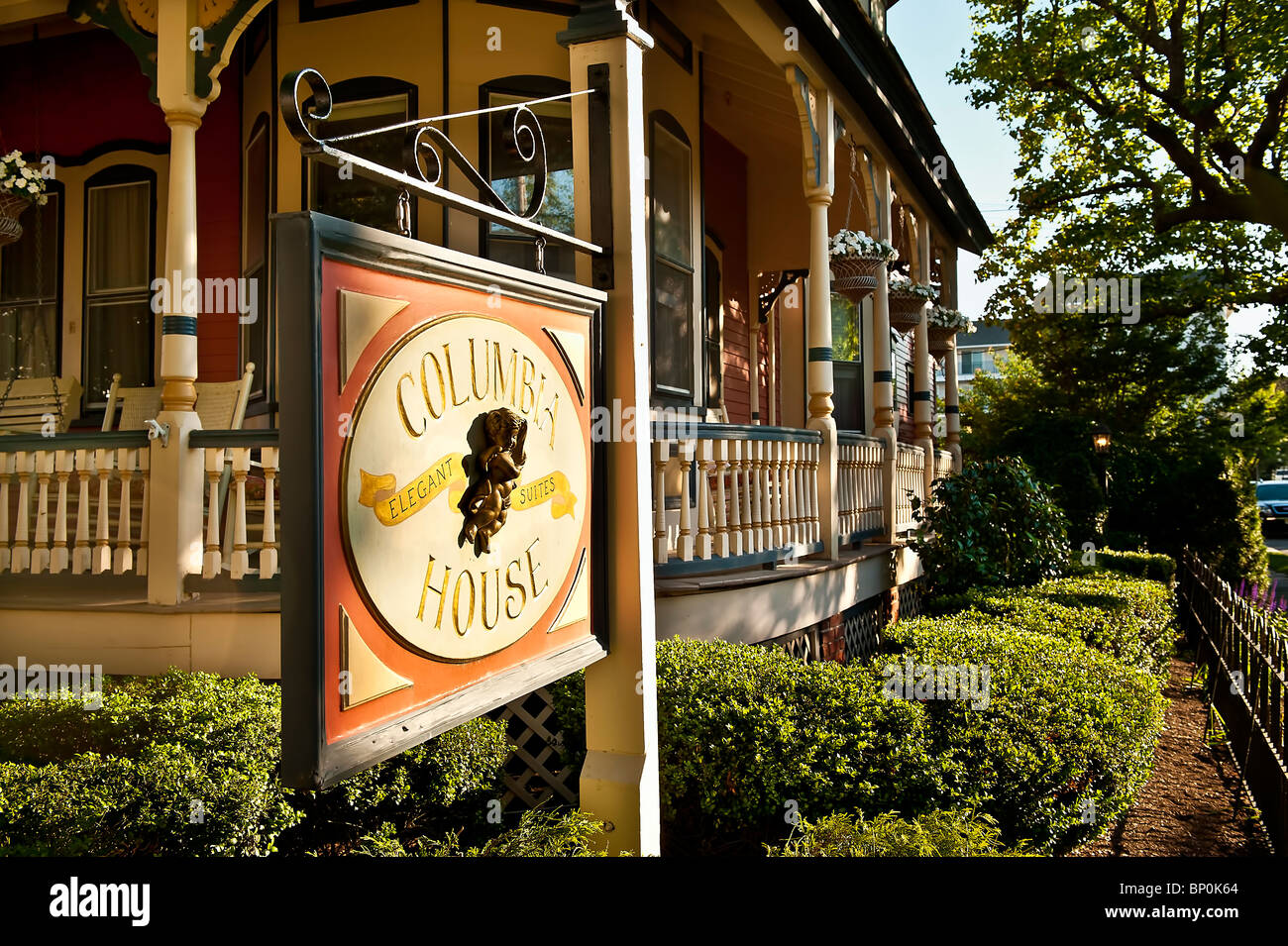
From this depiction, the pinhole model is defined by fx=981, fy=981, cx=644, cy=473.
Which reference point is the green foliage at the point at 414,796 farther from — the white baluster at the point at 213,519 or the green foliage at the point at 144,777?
the white baluster at the point at 213,519

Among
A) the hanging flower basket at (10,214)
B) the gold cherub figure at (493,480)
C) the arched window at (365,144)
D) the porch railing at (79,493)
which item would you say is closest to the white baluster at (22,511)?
the porch railing at (79,493)

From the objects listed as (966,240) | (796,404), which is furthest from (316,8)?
(966,240)

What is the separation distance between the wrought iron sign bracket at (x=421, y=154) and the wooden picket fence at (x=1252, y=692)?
506 centimetres

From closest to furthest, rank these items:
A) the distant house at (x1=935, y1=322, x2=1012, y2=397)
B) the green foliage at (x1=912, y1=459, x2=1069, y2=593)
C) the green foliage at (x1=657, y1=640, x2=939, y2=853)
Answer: the green foliage at (x1=657, y1=640, x2=939, y2=853) < the green foliage at (x1=912, y1=459, x2=1069, y2=593) < the distant house at (x1=935, y1=322, x2=1012, y2=397)

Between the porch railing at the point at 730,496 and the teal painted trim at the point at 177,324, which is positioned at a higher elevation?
the teal painted trim at the point at 177,324

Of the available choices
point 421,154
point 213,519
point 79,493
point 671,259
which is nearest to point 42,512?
point 79,493

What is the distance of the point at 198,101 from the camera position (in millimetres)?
5520

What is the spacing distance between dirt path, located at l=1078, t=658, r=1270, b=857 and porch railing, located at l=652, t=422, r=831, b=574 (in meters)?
2.63

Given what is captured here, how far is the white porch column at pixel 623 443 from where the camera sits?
2.82 m

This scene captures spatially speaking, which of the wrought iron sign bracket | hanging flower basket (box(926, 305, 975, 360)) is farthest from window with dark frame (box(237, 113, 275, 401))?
hanging flower basket (box(926, 305, 975, 360))

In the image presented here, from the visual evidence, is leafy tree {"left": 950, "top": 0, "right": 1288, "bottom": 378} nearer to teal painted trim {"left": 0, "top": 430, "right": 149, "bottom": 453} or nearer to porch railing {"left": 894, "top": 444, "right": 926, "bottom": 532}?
porch railing {"left": 894, "top": 444, "right": 926, "bottom": 532}

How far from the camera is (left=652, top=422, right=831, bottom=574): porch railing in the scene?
232 inches

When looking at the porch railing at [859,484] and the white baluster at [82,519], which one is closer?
the white baluster at [82,519]

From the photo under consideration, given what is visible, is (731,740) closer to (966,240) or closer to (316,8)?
(316,8)
